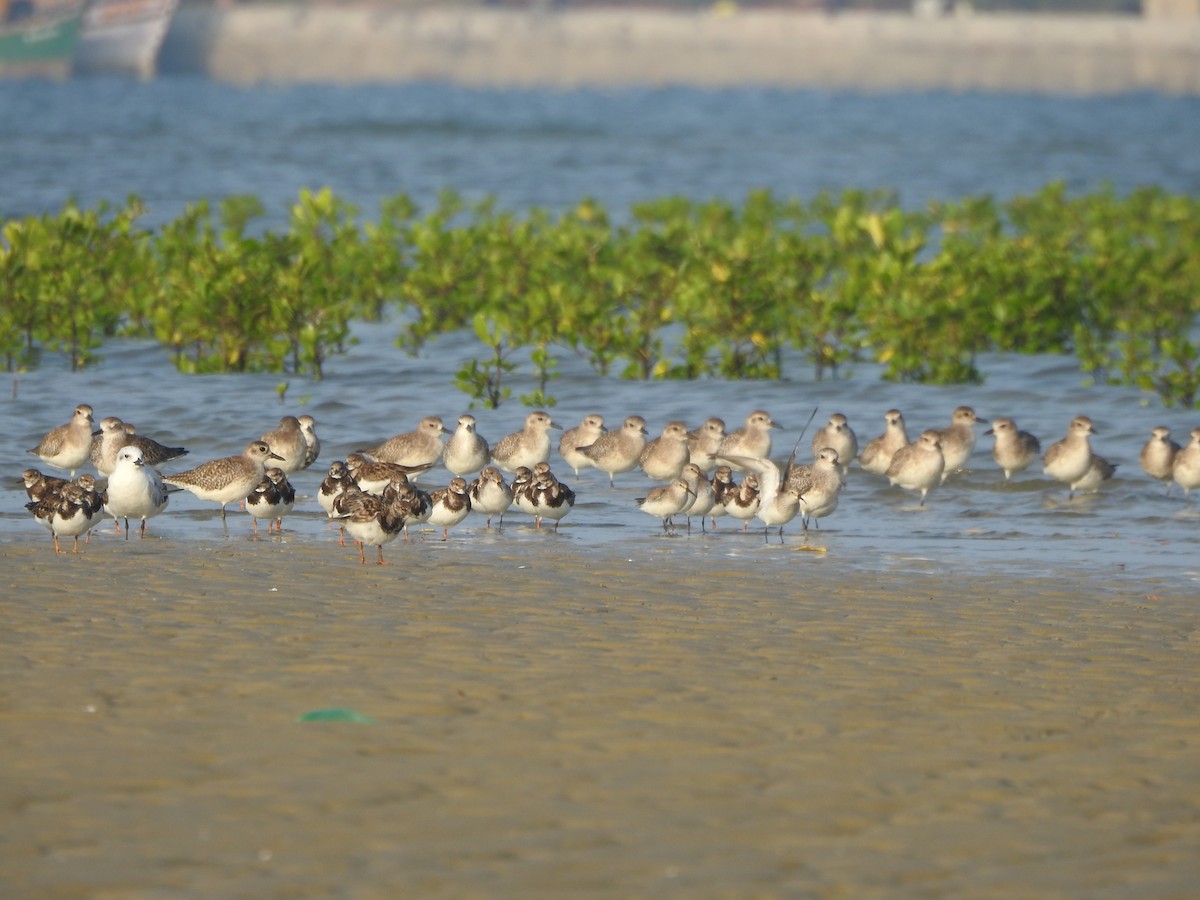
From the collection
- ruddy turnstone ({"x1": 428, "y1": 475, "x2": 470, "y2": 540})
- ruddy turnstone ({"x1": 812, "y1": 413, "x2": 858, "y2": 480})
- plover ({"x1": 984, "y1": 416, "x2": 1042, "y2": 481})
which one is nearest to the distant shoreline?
plover ({"x1": 984, "y1": 416, "x2": 1042, "y2": 481})

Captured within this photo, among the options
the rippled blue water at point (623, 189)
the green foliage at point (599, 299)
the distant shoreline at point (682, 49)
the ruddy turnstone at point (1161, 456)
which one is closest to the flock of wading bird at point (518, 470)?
the ruddy turnstone at point (1161, 456)

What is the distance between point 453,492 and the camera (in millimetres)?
14281

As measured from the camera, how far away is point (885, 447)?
17.2 meters

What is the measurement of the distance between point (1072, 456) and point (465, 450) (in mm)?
5194

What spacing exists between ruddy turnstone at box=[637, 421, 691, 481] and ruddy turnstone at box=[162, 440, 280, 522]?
3599 millimetres

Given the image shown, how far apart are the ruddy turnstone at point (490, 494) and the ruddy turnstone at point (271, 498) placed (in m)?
1.42

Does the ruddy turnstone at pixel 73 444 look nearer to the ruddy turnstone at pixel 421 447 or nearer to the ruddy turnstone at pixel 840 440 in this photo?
the ruddy turnstone at pixel 421 447

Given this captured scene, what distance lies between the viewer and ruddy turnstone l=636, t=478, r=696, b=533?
14.9 meters

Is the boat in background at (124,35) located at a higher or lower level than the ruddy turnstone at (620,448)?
Answer: higher

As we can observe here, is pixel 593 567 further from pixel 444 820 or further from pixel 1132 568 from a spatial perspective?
pixel 444 820

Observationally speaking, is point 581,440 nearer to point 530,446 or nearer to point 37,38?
point 530,446

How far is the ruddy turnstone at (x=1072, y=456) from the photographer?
658 inches

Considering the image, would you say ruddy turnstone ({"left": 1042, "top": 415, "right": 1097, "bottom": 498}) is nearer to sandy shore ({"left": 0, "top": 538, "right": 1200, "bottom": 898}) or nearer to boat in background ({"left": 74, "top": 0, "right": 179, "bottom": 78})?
sandy shore ({"left": 0, "top": 538, "right": 1200, "bottom": 898})

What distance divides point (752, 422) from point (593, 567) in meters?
4.66
